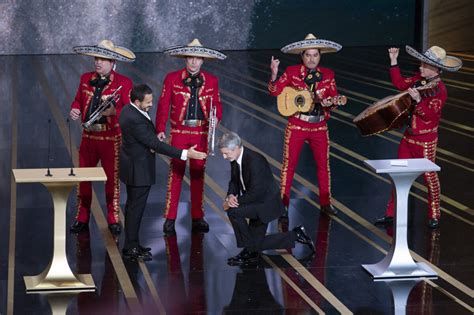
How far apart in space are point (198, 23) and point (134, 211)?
18118mm

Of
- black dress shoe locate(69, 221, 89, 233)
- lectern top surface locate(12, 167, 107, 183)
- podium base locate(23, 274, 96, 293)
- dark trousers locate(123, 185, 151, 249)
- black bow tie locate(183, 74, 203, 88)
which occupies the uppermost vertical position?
black bow tie locate(183, 74, 203, 88)

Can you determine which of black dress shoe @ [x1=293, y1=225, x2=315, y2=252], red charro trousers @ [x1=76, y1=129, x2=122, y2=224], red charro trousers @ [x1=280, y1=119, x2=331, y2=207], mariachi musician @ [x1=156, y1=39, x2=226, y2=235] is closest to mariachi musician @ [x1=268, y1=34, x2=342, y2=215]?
red charro trousers @ [x1=280, y1=119, x2=331, y2=207]

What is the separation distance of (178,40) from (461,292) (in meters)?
19.5

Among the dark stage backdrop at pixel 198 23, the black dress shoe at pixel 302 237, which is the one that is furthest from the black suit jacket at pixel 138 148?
the dark stage backdrop at pixel 198 23

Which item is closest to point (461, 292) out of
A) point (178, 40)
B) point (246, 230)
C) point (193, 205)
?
point (246, 230)

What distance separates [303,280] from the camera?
37.0 feet

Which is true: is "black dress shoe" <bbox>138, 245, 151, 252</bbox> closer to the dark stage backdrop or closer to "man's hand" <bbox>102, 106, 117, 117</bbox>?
"man's hand" <bbox>102, 106, 117, 117</bbox>

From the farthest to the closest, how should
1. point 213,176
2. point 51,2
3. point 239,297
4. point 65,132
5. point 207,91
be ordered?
point 51,2 < point 65,132 < point 213,176 < point 207,91 < point 239,297

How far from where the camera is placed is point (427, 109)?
12.8 meters

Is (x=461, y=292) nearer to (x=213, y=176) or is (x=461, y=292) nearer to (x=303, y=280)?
(x=303, y=280)

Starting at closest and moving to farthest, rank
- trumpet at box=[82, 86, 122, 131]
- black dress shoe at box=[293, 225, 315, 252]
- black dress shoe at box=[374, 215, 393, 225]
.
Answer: black dress shoe at box=[293, 225, 315, 252] < trumpet at box=[82, 86, 122, 131] < black dress shoe at box=[374, 215, 393, 225]

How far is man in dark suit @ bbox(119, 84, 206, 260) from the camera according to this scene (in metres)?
11.7

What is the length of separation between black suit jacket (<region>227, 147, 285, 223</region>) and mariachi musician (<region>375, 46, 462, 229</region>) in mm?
1975

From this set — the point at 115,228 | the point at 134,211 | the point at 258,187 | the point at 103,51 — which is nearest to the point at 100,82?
the point at 103,51
